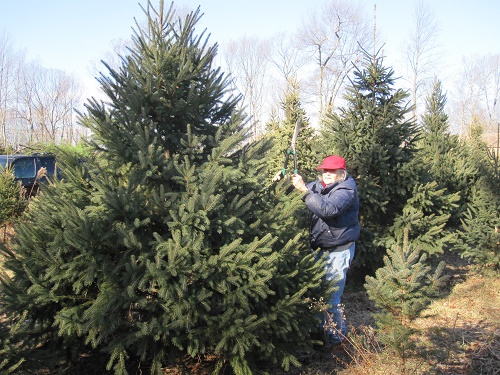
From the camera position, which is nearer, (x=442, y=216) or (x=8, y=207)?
(x=442, y=216)

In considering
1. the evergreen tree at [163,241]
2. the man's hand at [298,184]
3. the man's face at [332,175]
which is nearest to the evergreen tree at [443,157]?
the man's face at [332,175]

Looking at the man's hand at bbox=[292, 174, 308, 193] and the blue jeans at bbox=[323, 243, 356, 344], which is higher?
the man's hand at bbox=[292, 174, 308, 193]

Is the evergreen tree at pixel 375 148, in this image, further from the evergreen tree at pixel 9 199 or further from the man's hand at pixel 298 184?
the evergreen tree at pixel 9 199

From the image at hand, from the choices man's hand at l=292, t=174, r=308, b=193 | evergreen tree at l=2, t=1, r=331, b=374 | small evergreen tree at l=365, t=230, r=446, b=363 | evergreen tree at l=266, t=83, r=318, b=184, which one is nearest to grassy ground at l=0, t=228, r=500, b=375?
small evergreen tree at l=365, t=230, r=446, b=363

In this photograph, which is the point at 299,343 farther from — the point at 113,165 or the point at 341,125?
the point at 341,125

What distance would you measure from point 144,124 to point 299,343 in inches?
95.2

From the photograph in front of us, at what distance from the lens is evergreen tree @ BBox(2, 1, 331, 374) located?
10.2 ft

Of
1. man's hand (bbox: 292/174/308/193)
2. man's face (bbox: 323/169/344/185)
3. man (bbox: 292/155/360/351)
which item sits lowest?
man (bbox: 292/155/360/351)

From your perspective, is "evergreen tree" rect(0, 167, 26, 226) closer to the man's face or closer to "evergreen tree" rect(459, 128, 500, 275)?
the man's face

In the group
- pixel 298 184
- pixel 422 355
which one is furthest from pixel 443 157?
pixel 422 355

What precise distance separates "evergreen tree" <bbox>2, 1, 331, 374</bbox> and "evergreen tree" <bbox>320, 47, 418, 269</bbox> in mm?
2935

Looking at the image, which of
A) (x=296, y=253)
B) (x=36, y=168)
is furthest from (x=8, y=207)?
(x=296, y=253)

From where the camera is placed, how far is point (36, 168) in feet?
41.8

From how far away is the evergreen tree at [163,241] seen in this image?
3109 millimetres
